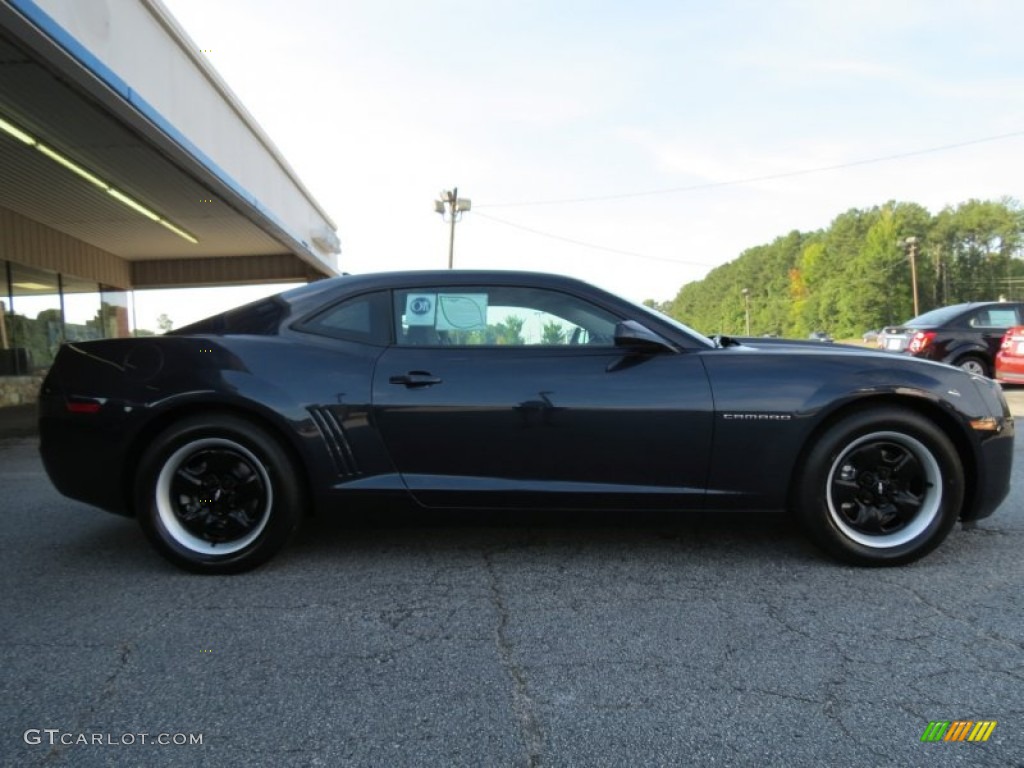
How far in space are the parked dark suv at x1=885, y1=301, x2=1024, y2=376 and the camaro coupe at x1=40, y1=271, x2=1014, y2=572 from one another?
8557mm

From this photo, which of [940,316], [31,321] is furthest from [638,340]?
[31,321]

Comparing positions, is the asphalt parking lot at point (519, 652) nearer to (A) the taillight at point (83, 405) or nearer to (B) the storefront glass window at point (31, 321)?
(A) the taillight at point (83, 405)

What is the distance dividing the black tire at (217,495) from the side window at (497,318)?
83 cm

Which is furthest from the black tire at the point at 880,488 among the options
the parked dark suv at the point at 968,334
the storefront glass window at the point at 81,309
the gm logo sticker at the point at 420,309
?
the storefront glass window at the point at 81,309

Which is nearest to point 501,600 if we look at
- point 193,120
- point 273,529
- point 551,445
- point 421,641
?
point 421,641

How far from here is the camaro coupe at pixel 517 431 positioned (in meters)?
2.78

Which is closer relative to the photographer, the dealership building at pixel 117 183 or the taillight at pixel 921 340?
the dealership building at pixel 117 183

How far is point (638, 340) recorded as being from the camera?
9.22 ft

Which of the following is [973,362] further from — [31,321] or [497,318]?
[31,321]

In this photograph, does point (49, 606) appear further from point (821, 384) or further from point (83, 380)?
point (821, 384)

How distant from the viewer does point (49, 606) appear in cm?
258

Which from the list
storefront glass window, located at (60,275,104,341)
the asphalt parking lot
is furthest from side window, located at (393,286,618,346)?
storefront glass window, located at (60,275,104,341)

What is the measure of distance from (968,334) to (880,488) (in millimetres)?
9382

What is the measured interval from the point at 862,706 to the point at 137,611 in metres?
2.59
